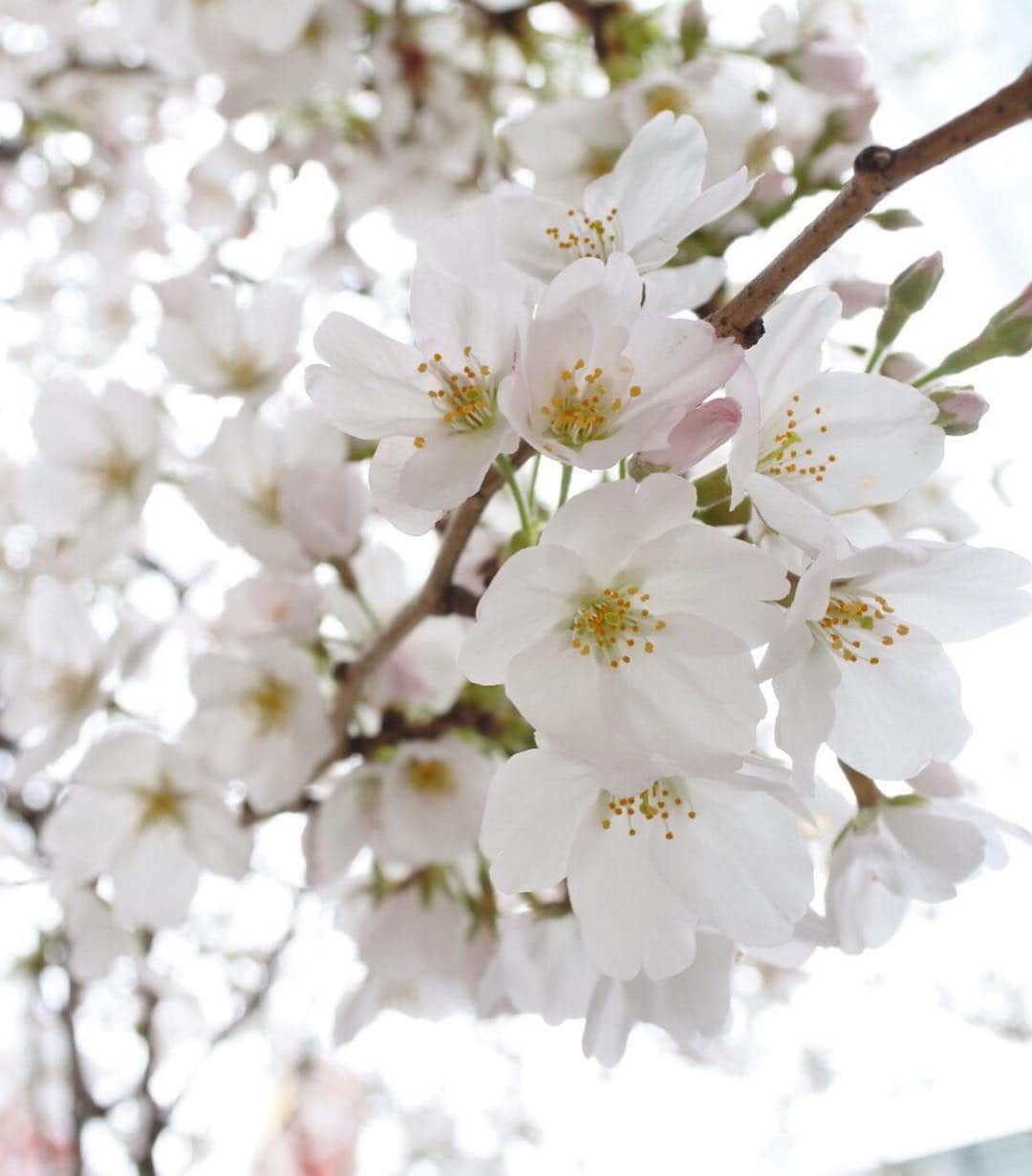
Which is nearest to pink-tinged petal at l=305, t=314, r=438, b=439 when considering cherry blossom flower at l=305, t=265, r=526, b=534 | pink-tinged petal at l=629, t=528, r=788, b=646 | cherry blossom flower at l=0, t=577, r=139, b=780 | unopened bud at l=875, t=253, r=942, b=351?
cherry blossom flower at l=305, t=265, r=526, b=534

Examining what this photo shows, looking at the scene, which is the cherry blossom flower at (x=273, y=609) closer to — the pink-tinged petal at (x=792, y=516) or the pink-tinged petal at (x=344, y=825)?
the pink-tinged petal at (x=344, y=825)

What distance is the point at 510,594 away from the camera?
14.2 inches

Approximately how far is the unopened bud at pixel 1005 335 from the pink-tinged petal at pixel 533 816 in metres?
0.24

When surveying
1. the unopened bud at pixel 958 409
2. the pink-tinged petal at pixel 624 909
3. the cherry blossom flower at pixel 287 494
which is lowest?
the cherry blossom flower at pixel 287 494

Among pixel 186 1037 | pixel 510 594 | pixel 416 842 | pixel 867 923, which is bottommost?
pixel 186 1037

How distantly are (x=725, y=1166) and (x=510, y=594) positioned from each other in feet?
10.5

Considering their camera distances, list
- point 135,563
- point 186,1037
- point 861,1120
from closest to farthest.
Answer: point 135,563, point 186,1037, point 861,1120

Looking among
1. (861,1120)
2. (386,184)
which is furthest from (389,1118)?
(386,184)

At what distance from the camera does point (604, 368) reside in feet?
1.16

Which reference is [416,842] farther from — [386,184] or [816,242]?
[386,184]

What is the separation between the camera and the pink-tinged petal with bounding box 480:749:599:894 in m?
0.39

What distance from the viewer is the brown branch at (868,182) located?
0.31 m

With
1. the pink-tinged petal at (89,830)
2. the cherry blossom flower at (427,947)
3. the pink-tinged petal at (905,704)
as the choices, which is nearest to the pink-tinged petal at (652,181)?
the pink-tinged petal at (905,704)

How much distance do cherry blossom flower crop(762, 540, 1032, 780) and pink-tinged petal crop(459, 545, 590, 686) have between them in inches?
3.3
